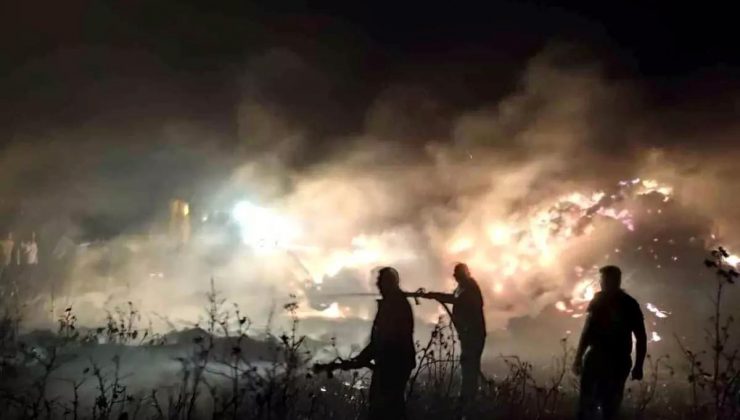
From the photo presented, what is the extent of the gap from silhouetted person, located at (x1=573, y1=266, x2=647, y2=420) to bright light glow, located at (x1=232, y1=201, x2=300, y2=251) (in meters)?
15.8

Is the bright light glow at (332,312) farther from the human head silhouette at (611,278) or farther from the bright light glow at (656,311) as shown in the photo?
the human head silhouette at (611,278)

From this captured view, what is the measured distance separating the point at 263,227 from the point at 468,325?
1369 cm

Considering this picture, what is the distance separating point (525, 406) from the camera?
11281 mm

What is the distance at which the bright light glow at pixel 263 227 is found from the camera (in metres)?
23.3

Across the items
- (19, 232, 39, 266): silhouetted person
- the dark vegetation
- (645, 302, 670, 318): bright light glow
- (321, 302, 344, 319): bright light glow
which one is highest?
(19, 232, 39, 266): silhouetted person

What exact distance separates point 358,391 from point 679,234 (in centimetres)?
1542

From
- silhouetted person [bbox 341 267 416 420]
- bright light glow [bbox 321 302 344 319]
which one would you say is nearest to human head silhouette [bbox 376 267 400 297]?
silhouetted person [bbox 341 267 416 420]

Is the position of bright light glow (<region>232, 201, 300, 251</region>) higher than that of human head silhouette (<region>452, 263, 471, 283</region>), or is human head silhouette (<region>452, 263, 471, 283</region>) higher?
bright light glow (<region>232, 201, 300, 251</region>)

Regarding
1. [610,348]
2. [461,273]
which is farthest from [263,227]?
[610,348]

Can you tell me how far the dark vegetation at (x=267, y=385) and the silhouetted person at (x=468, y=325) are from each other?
0.30m

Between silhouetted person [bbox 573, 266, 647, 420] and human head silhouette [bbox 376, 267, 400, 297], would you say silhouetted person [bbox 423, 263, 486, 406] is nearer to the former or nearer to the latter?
silhouetted person [bbox 573, 266, 647, 420]

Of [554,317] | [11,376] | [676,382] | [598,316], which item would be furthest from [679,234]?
[11,376]

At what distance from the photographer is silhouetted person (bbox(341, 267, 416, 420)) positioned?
316 inches

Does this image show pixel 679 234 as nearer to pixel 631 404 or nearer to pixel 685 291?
pixel 685 291
